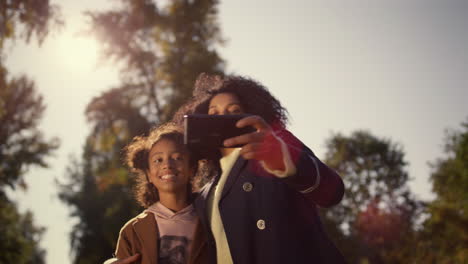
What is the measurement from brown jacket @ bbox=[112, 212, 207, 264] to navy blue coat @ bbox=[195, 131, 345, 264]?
0.65ft

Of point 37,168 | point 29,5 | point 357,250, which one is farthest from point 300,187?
point 357,250

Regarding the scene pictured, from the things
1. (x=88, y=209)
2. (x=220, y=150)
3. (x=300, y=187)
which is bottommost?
(x=300, y=187)

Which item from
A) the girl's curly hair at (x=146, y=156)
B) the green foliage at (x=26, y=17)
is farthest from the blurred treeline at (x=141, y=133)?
the girl's curly hair at (x=146, y=156)

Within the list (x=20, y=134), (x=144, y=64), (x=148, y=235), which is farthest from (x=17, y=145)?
(x=148, y=235)

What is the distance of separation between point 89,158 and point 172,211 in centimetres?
3075

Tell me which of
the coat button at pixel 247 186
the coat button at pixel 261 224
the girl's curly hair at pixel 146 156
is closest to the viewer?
the coat button at pixel 261 224

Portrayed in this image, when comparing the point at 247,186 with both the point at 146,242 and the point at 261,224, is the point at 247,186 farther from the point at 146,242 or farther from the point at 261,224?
the point at 146,242

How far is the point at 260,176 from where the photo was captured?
9.36 ft

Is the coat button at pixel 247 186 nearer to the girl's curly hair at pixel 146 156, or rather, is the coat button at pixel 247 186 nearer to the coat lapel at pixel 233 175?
the coat lapel at pixel 233 175

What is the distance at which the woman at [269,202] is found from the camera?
225cm

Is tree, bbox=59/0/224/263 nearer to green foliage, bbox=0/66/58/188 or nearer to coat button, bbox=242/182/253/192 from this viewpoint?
green foliage, bbox=0/66/58/188

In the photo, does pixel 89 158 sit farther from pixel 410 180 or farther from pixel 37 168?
pixel 410 180

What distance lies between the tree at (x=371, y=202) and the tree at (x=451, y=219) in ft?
4.82

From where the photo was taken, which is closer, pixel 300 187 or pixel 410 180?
pixel 300 187
